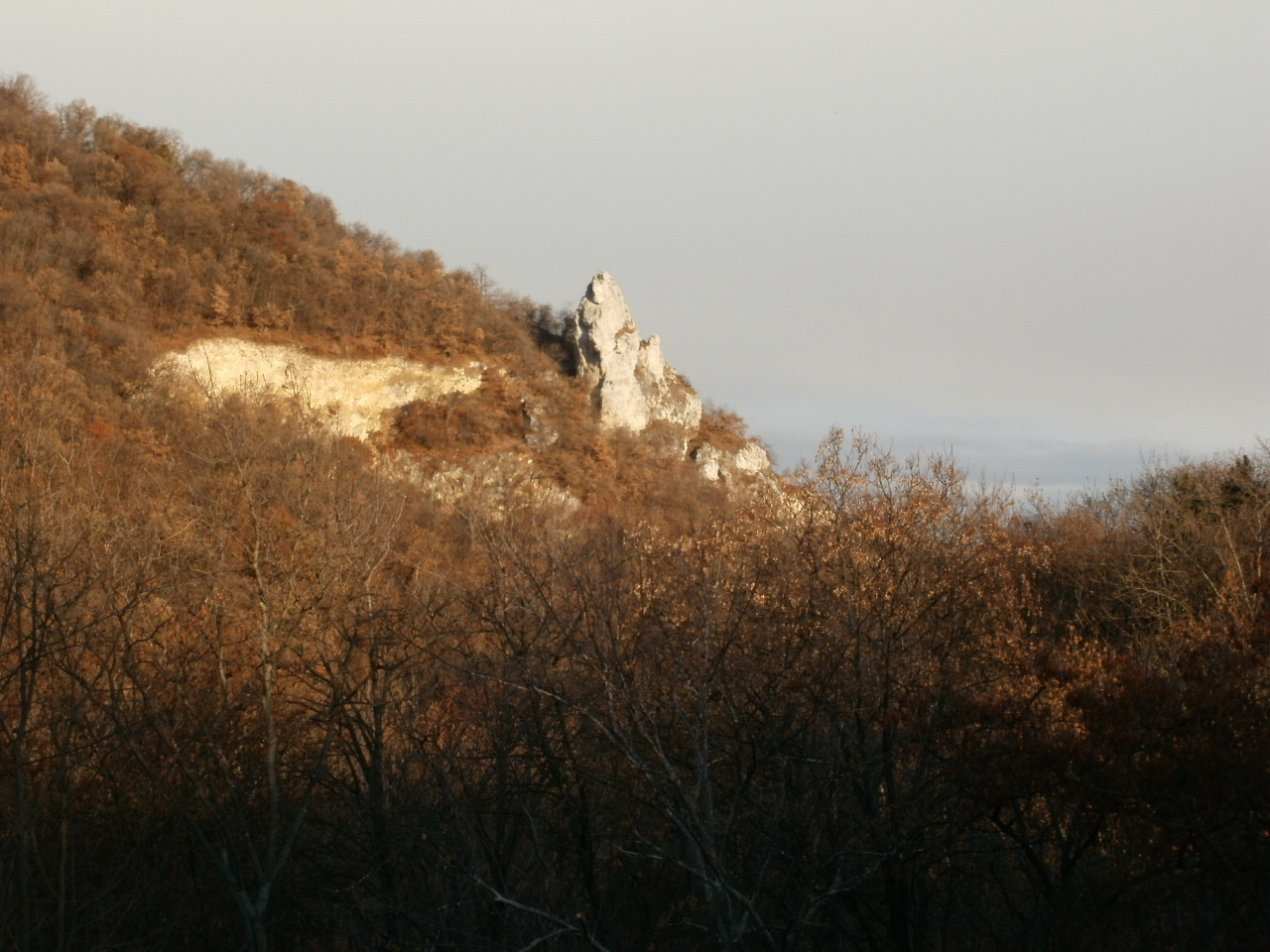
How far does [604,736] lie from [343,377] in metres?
40.0

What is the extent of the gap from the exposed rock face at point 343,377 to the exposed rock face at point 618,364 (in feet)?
21.8

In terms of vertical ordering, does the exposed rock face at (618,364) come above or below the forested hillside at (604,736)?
above

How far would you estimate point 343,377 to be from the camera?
47.0m

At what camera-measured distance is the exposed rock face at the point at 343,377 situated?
43.3 meters

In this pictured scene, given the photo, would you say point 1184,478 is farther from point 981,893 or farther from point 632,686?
point 632,686

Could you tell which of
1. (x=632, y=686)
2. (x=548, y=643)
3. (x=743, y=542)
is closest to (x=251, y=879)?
(x=548, y=643)

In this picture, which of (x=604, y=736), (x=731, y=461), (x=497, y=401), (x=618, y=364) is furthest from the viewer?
(x=731, y=461)

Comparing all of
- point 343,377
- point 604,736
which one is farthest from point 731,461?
point 604,736

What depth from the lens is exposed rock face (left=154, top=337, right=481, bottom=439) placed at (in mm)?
43344

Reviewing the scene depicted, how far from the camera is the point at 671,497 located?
48250 millimetres

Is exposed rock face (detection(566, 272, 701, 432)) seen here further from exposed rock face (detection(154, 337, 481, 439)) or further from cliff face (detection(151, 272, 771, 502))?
exposed rock face (detection(154, 337, 481, 439))

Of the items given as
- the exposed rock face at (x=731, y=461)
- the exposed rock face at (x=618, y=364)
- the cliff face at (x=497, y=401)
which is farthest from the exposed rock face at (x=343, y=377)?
the exposed rock face at (x=731, y=461)

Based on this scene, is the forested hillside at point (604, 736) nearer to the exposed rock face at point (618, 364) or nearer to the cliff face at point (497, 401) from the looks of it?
the cliff face at point (497, 401)

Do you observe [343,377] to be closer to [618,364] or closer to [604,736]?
[618,364]
